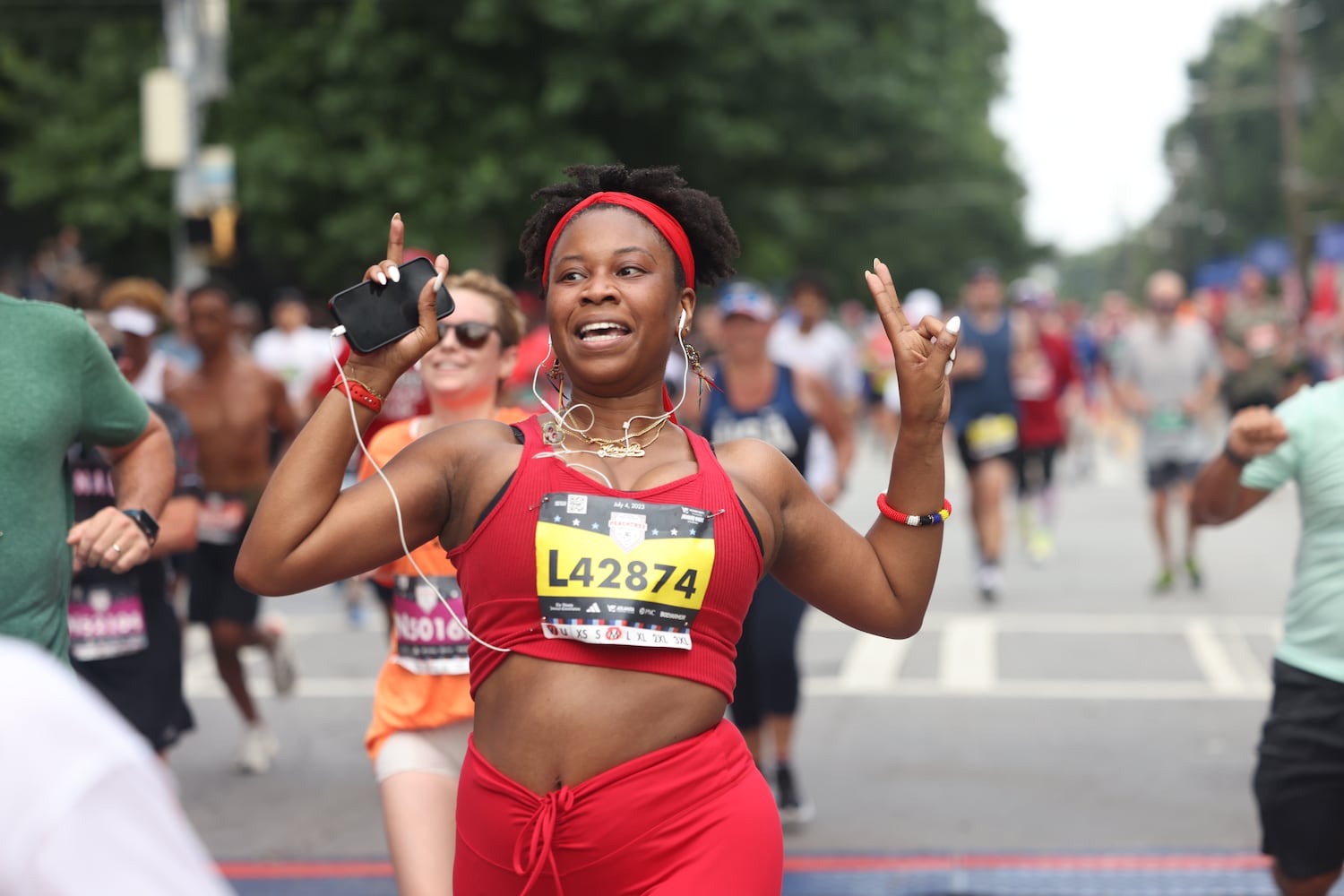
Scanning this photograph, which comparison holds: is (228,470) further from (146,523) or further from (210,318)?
(146,523)

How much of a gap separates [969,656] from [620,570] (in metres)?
7.50

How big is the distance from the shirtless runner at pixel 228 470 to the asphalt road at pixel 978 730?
0.42 metres

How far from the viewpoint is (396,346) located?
9.43 feet

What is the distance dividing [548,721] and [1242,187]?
273 feet

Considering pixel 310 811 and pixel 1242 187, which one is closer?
pixel 310 811

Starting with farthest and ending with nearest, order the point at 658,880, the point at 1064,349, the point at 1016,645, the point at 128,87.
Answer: the point at 128,87 → the point at 1064,349 → the point at 1016,645 → the point at 658,880

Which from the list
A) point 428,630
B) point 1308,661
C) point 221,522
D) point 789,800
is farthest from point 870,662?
point 428,630

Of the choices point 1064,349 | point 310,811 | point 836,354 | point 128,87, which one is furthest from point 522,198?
point 310,811

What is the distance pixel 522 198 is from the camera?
23188 millimetres

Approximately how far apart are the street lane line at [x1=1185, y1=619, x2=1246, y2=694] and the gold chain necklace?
6585mm

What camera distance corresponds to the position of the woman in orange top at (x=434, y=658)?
3930 millimetres

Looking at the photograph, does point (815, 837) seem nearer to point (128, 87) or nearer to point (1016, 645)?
point (1016, 645)

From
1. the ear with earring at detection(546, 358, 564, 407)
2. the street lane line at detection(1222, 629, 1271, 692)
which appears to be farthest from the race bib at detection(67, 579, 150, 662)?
the street lane line at detection(1222, 629, 1271, 692)

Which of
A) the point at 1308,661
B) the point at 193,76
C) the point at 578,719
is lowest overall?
the point at 1308,661
